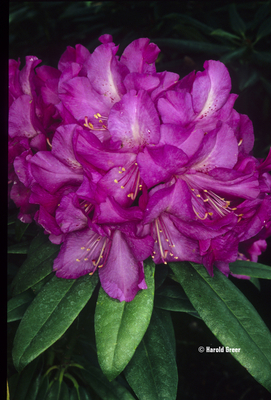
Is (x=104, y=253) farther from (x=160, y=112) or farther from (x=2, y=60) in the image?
(x=2, y=60)

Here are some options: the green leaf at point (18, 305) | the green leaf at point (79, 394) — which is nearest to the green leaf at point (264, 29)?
the green leaf at point (18, 305)

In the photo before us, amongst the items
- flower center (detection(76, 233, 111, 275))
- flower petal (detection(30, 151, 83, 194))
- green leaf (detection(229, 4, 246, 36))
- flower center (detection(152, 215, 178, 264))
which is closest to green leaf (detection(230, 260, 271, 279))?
flower center (detection(152, 215, 178, 264))

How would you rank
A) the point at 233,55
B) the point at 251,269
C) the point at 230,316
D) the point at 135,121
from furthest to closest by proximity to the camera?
the point at 233,55
the point at 251,269
the point at 230,316
the point at 135,121

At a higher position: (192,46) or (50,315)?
(192,46)

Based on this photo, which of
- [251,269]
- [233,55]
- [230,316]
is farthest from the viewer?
[233,55]

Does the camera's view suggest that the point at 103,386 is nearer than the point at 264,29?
Yes

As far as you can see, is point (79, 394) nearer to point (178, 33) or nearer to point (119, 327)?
point (119, 327)

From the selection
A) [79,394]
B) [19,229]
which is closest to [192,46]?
[19,229]

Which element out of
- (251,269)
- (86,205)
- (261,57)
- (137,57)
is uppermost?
(137,57)

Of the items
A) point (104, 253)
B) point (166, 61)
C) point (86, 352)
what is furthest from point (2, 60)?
point (86, 352)
